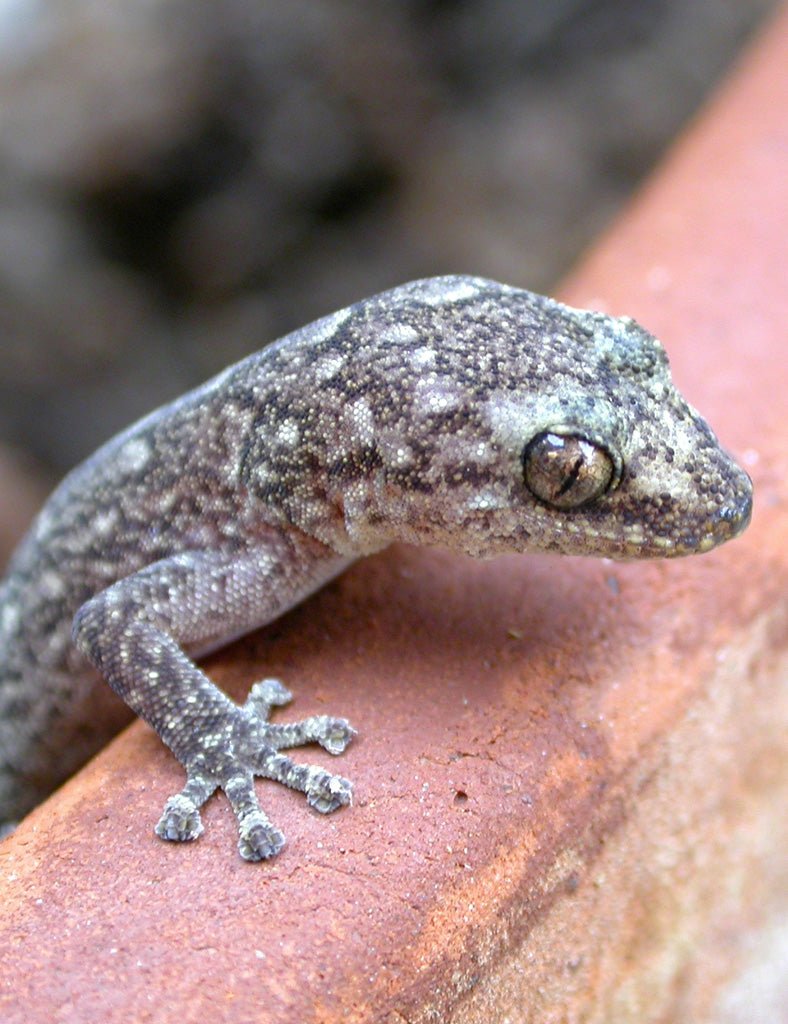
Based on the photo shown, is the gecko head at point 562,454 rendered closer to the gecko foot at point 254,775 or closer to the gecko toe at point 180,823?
the gecko foot at point 254,775

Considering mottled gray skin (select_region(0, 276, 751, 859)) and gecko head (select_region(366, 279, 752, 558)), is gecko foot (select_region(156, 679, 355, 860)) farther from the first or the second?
gecko head (select_region(366, 279, 752, 558))

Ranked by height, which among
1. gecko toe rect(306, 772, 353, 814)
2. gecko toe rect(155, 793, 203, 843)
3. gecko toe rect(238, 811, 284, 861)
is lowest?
gecko toe rect(155, 793, 203, 843)

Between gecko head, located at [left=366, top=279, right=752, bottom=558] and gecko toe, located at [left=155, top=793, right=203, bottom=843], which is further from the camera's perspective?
gecko head, located at [left=366, top=279, right=752, bottom=558]

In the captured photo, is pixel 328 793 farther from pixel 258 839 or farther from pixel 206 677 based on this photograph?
pixel 206 677

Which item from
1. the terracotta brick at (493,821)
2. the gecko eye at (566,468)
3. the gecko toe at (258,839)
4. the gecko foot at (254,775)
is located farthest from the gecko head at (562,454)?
the gecko toe at (258,839)

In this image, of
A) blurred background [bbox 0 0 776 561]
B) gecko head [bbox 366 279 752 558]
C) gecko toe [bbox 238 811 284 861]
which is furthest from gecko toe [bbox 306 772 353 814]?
blurred background [bbox 0 0 776 561]

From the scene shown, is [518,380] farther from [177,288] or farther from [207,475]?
[177,288]
